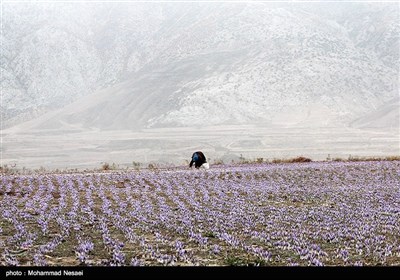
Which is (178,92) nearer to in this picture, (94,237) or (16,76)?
(16,76)

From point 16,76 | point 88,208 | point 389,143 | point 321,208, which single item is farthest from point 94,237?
point 16,76

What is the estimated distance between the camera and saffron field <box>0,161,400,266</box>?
8352mm

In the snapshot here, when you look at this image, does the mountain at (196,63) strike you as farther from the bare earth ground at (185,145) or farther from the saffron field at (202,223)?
the saffron field at (202,223)

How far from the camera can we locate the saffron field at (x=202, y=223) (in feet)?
27.4

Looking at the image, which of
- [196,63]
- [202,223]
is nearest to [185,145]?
[196,63]

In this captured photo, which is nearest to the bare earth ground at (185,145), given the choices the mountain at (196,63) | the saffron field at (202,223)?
the mountain at (196,63)

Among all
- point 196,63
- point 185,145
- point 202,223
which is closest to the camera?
point 202,223

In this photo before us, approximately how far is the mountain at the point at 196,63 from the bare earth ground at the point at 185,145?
788cm

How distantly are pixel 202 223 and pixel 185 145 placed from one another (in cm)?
7653

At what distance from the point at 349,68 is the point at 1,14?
339ft

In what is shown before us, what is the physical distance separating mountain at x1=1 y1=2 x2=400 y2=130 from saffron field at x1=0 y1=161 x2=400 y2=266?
85.8m

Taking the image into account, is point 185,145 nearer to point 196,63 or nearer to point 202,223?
point 196,63

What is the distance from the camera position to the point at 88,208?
47.0 feet

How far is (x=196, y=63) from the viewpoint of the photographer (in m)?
138
